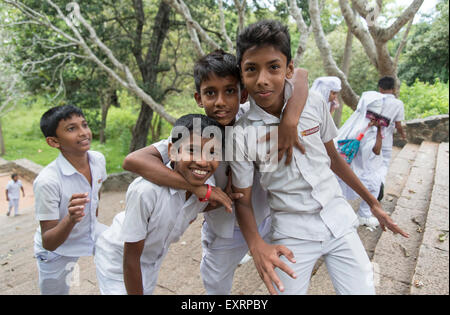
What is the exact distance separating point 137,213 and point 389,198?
4051 millimetres

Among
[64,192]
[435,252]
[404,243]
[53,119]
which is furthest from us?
[404,243]

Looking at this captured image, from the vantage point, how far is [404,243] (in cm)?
309

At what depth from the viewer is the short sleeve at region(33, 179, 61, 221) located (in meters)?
1.99

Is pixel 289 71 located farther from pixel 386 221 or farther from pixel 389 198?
pixel 389 198

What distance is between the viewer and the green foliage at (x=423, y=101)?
27.5ft

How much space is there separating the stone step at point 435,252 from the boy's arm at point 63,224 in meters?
2.47

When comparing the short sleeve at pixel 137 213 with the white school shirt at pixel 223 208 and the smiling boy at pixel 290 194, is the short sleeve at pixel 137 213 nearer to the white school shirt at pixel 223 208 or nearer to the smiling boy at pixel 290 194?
the white school shirt at pixel 223 208

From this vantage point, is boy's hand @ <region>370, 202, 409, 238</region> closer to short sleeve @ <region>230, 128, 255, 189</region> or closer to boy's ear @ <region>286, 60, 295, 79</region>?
short sleeve @ <region>230, 128, 255, 189</region>

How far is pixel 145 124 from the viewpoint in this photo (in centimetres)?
916

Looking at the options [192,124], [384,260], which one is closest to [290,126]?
[192,124]

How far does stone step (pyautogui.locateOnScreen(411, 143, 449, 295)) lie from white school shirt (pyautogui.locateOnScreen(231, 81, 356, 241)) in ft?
4.17

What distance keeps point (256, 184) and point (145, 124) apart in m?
7.80

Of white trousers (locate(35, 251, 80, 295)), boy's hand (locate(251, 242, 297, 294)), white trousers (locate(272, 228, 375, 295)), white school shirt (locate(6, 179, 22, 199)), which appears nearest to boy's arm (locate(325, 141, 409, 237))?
white trousers (locate(272, 228, 375, 295))

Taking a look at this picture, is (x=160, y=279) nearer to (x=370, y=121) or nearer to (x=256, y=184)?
(x=256, y=184)
